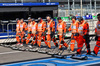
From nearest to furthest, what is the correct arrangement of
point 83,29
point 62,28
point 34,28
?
point 83,29 → point 62,28 → point 34,28

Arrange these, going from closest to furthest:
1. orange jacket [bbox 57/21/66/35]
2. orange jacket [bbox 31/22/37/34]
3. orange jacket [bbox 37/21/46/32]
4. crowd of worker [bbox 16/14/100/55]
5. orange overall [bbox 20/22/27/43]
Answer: crowd of worker [bbox 16/14/100/55] → orange jacket [bbox 57/21/66/35] → orange jacket [bbox 37/21/46/32] → orange jacket [bbox 31/22/37/34] → orange overall [bbox 20/22/27/43]

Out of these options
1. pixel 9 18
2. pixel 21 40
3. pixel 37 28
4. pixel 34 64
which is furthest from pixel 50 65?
pixel 9 18

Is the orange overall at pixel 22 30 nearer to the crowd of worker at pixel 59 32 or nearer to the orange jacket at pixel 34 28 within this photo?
the crowd of worker at pixel 59 32

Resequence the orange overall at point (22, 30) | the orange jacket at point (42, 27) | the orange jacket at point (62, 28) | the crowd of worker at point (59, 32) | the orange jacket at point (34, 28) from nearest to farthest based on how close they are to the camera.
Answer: the crowd of worker at point (59, 32), the orange jacket at point (62, 28), the orange jacket at point (42, 27), the orange jacket at point (34, 28), the orange overall at point (22, 30)

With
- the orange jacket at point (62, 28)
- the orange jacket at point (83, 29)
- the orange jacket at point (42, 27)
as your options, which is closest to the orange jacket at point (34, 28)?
the orange jacket at point (42, 27)

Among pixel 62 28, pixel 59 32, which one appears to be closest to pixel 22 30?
pixel 59 32

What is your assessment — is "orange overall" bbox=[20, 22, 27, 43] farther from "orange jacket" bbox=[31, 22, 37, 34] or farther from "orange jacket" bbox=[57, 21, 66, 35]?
"orange jacket" bbox=[57, 21, 66, 35]

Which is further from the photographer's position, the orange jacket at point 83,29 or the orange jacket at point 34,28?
the orange jacket at point 34,28

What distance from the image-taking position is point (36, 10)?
2569 cm

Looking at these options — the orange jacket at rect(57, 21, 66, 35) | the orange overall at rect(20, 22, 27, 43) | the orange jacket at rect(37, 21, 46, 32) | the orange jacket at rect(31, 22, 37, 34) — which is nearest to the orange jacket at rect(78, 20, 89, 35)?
the orange jacket at rect(57, 21, 66, 35)

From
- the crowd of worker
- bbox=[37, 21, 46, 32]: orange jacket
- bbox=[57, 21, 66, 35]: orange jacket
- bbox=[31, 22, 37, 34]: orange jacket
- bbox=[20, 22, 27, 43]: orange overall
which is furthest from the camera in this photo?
bbox=[20, 22, 27, 43]: orange overall

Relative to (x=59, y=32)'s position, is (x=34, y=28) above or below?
above

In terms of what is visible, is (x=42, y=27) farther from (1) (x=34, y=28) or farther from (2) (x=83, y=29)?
(2) (x=83, y=29)

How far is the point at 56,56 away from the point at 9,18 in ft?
46.7
